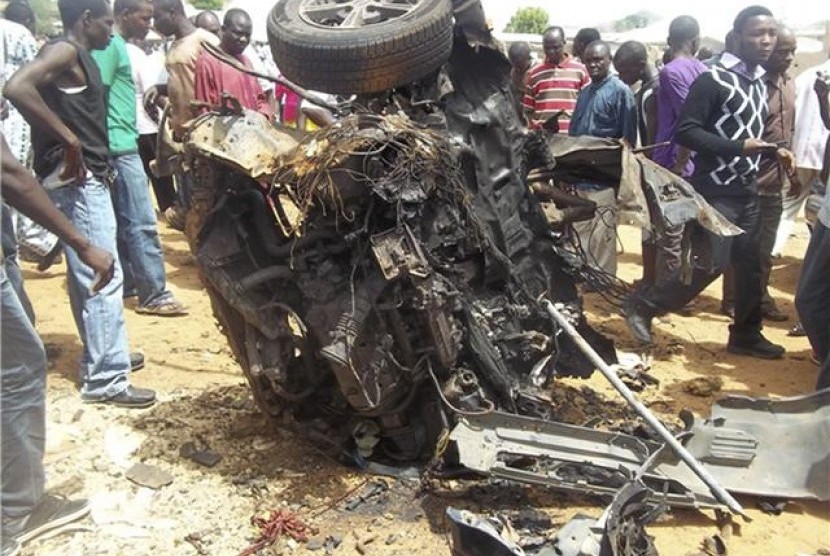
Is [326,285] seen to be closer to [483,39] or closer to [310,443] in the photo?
[310,443]

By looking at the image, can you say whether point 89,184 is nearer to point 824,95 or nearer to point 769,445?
point 769,445

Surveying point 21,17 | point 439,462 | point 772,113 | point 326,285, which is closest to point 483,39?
point 326,285

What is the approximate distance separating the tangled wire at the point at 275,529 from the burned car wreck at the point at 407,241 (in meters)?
0.59

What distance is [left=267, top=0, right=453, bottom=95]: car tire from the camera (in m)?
3.66

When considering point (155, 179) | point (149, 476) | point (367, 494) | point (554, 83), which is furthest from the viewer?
point (155, 179)

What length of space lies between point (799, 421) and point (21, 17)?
8149 mm

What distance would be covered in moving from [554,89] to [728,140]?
3155 millimetres

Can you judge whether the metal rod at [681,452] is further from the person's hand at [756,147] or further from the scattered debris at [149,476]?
the person's hand at [756,147]

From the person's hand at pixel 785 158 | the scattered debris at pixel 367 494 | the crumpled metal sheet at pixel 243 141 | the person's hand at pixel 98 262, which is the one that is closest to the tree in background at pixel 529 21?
the person's hand at pixel 785 158

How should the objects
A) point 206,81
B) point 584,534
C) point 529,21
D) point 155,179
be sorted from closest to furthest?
point 584,534 → point 206,81 → point 155,179 → point 529,21

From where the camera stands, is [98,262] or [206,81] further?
[206,81]

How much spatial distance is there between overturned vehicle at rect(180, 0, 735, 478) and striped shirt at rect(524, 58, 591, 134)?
4.00 m

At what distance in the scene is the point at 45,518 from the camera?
3.59 m

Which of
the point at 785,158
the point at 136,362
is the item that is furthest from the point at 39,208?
the point at 785,158
